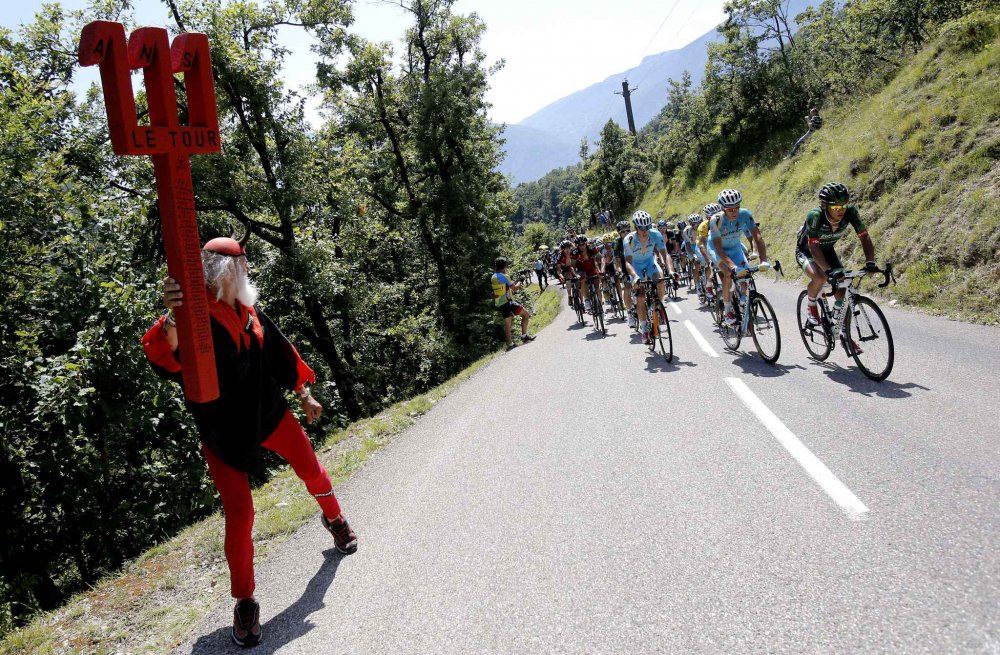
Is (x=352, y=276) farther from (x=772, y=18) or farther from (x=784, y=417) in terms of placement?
(x=772, y=18)

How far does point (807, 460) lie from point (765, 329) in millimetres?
3728

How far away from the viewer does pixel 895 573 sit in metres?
2.67

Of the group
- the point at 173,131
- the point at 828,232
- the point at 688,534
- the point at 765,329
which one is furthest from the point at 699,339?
the point at 173,131

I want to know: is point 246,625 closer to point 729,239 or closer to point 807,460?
point 807,460

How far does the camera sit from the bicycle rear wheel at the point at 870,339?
228 inches

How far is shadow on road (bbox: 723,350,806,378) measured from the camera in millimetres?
6945

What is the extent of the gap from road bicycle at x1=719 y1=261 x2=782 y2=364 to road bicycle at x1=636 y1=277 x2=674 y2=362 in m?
0.87

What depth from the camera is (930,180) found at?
12.3 m

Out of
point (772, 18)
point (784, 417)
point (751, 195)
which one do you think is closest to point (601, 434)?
point (784, 417)

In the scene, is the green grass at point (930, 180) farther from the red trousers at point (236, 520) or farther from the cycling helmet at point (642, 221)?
the red trousers at point (236, 520)

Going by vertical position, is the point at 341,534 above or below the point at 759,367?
below

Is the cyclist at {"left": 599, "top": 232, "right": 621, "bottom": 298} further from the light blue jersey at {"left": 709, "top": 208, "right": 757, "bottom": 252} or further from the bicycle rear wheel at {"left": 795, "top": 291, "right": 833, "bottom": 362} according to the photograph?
the bicycle rear wheel at {"left": 795, "top": 291, "right": 833, "bottom": 362}

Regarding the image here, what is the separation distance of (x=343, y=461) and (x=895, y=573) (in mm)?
5419

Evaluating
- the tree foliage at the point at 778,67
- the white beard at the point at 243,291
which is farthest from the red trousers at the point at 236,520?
the tree foliage at the point at 778,67
